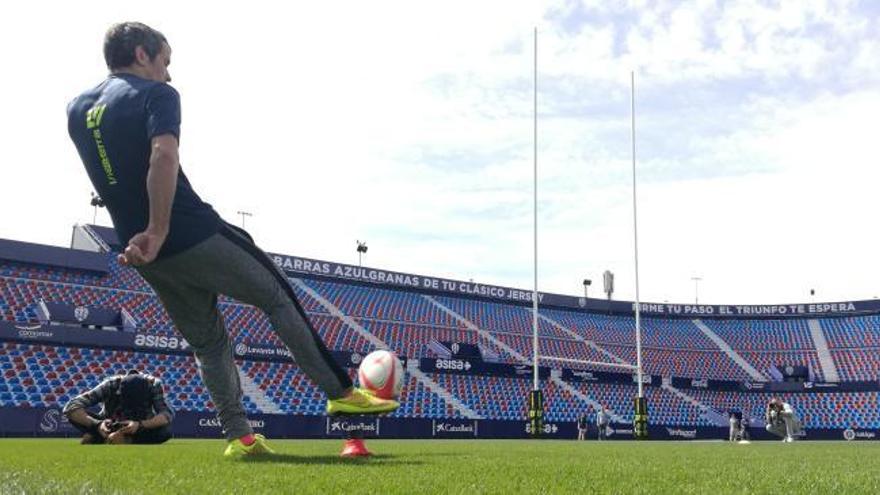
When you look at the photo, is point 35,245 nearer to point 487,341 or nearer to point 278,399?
point 278,399

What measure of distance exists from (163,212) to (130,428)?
4.45 meters

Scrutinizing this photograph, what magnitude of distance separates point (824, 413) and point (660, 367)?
8730mm

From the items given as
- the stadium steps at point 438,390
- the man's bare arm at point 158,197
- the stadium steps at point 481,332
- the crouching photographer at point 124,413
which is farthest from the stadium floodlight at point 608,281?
the man's bare arm at point 158,197

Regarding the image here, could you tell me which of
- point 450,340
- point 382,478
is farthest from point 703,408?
point 382,478

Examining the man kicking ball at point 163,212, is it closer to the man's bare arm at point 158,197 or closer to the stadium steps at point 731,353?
the man's bare arm at point 158,197

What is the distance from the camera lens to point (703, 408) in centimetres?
3850

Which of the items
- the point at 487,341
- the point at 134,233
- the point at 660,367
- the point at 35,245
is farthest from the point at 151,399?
the point at 660,367

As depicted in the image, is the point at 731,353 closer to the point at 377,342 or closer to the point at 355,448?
the point at 377,342

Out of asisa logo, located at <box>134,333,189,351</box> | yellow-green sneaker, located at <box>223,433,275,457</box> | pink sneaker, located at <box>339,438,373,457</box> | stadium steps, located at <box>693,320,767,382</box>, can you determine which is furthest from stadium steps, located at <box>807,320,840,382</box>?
yellow-green sneaker, located at <box>223,433,275,457</box>

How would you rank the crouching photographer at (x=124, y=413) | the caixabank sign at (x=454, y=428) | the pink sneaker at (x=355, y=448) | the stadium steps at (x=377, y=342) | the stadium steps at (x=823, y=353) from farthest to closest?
1. the stadium steps at (x=823, y=353)
2. the stadium steps at (x=377, y=342)
3. the caixabank sign at (x=454, y=428)
4. the crouching photographer at (x=124, y=413)
5. the pink sneaker at (x=355, y=448)

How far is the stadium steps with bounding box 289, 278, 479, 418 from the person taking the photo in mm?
31413

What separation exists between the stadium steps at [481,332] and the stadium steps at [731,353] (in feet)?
47.7

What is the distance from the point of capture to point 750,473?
3768 millimetres

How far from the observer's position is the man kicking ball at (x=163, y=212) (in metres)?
3.49
